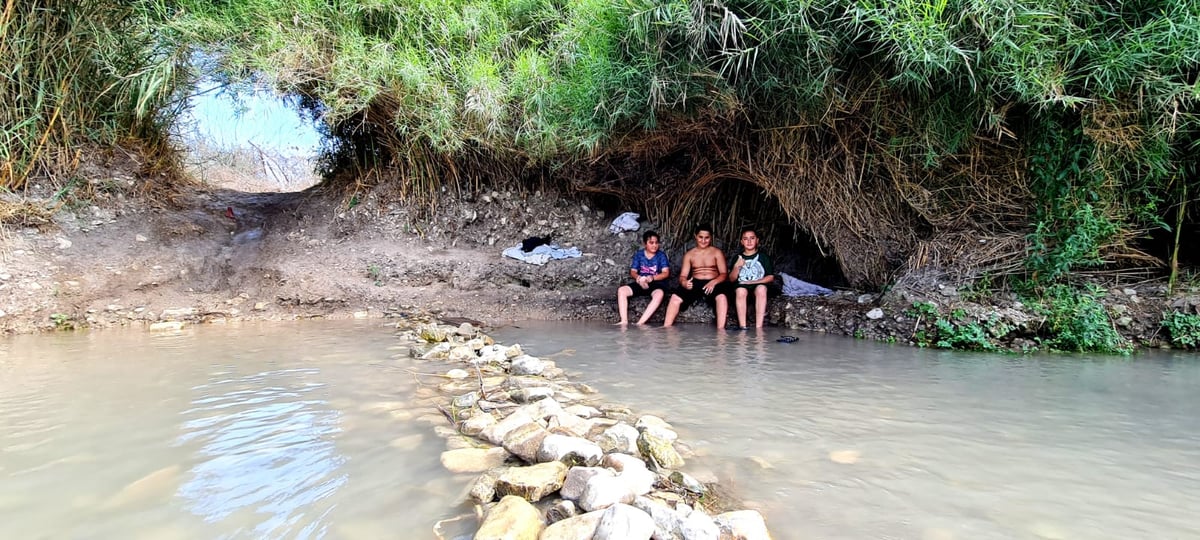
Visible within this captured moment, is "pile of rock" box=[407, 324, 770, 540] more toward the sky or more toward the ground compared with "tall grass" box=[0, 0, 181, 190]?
more toward the ground

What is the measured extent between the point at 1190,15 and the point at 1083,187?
1.22 m

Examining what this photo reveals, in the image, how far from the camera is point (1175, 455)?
1889mm

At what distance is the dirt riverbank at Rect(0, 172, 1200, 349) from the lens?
4.56 m

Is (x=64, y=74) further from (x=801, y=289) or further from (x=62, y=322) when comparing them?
(x=801, y=289)

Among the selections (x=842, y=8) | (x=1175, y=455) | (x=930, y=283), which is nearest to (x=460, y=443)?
(x=1175, y=455)

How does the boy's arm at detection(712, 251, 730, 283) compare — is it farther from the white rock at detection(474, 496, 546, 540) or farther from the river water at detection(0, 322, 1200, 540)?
the white rock at detection(474, 496, 546, 540)

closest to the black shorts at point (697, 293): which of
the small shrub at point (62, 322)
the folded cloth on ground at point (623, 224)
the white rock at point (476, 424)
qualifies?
the folded cloth on ground at point (623, 224)

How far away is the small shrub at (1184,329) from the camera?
13.2ft

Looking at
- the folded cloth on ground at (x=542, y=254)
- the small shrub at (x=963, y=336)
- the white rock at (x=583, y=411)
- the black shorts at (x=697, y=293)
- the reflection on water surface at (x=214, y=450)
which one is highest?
the folded cloth on ground at (x=542, y=254)

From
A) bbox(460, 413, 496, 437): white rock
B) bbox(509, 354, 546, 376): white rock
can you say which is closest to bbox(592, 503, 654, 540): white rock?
bbox(460, 413, 496, 437): white rock

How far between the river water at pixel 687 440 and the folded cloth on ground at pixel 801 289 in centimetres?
210

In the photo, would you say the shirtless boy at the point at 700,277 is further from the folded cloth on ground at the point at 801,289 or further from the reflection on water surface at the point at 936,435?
the reflection on water surface at the point at 936,435

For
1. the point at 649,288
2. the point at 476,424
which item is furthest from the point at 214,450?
the point at 649,288

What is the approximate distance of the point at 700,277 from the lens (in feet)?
19.1
